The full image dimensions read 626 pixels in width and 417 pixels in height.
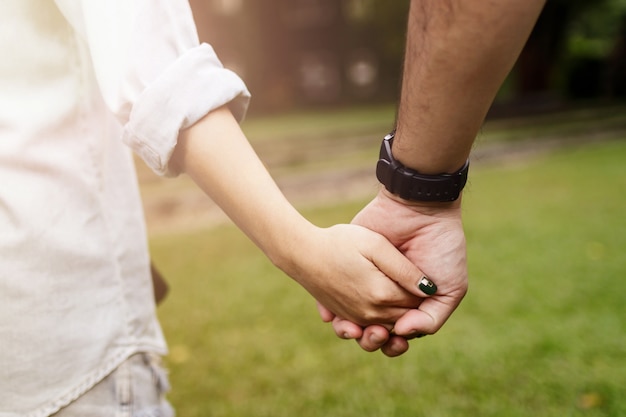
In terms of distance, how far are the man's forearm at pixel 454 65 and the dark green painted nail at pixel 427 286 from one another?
0.21 meters

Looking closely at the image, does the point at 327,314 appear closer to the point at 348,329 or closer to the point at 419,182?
the point at 348,329

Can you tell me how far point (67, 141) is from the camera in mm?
969

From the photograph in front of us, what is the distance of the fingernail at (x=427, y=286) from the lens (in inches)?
42.8

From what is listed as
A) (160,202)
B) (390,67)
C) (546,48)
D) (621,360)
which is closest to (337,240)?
(621,360)

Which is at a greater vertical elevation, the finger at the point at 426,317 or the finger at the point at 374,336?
the finger at the point at 426,317

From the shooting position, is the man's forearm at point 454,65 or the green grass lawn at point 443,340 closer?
the man's forearm at point 454,65

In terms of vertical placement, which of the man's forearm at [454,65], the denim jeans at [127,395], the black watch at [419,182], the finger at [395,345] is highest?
the man's forearm at [454,65]

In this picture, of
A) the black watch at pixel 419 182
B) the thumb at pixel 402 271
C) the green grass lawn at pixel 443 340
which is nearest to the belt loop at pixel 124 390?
the thumb at pixel 402 271

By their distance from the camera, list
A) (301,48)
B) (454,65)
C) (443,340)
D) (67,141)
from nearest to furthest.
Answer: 1. (454,65)
2. (67,141)
3. (443,340)
4. (301,48)

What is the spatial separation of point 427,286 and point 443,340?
7.23 feet

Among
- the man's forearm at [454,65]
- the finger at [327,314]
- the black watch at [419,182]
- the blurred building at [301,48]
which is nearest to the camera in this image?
the man's forearm at [454,65]

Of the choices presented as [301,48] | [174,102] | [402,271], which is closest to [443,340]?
[402,271]

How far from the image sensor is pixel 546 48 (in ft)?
66.2

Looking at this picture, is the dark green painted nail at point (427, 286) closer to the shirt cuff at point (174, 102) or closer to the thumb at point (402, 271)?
the thumb at point (402, 271)
